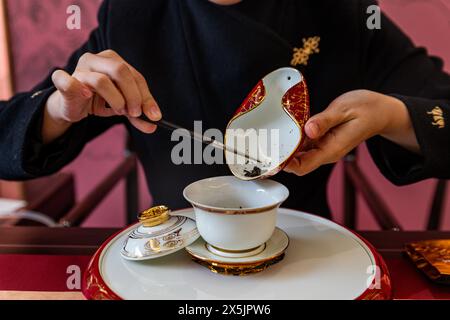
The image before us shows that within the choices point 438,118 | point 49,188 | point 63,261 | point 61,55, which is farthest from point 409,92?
point 49,188

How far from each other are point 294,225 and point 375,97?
177 mm

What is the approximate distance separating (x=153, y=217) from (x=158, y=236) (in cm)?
2

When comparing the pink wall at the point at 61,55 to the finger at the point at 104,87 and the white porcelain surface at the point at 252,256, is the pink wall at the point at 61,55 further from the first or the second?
the white porcelain surface at the point at 252,256

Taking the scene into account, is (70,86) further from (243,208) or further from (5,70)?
(5,70)

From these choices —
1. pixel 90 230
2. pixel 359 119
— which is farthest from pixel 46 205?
pixel 359 119

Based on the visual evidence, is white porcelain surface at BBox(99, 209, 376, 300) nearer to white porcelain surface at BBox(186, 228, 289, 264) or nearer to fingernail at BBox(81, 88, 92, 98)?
white porcelain surface at BBox(186, 228, 289, 264)

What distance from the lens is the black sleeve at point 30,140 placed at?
547mm

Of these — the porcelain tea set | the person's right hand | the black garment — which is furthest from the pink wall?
the porcelain tea set

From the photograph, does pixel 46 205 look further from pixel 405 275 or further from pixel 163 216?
pixel 405 275

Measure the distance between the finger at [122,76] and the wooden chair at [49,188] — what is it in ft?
1.30

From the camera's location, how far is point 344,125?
460mm

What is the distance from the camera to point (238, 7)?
0.59 meters

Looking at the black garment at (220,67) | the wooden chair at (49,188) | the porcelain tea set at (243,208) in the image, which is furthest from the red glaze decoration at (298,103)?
the wooden chair at (49,188)

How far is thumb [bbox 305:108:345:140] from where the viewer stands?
40 cm
